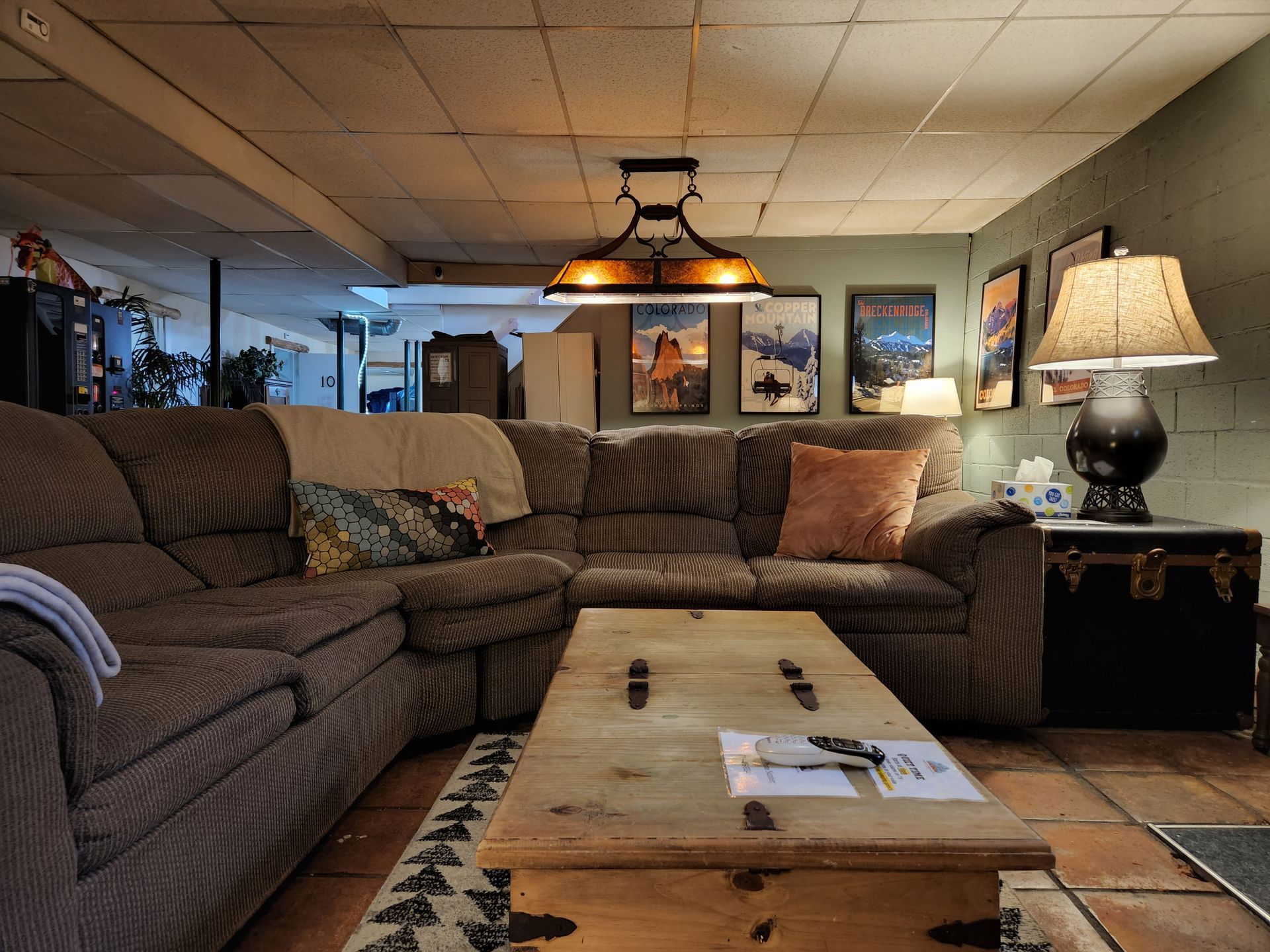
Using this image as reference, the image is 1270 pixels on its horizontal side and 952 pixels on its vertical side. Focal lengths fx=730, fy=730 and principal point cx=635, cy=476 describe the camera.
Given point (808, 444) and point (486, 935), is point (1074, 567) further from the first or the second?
point (486, 935)

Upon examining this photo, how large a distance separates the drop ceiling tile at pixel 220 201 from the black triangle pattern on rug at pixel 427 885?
368 cm

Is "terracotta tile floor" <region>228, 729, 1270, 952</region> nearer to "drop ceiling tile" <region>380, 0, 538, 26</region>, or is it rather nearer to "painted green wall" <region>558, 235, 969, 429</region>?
"drop ceiling tile" <region>380, 0, 538, 26</region>

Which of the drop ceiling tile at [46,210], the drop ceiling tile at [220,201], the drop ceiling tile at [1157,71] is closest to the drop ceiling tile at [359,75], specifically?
the drop ceiling tile at [220,201]

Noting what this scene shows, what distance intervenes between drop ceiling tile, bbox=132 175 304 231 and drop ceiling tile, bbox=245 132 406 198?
28cm

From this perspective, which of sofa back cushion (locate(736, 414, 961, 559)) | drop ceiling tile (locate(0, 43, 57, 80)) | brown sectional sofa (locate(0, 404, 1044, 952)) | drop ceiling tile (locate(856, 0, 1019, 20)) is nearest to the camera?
brown sectional sofa (locate(0, 404, 1044, 952))

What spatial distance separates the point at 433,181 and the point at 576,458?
2.29 meters

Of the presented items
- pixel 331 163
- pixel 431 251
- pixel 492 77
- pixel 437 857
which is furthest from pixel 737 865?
A: pixel 431 251

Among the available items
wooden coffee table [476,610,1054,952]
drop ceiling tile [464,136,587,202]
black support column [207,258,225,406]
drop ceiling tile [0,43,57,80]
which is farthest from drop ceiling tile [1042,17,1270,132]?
black support column [207,258,225,406]

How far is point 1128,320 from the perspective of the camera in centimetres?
225

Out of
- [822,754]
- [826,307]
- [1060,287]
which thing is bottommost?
[822,754]

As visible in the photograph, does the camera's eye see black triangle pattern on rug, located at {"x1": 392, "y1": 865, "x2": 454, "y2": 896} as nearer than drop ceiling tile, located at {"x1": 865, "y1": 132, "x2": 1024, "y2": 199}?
Yes

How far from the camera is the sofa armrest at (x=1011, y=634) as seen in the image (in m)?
2.12

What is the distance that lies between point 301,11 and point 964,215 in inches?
158

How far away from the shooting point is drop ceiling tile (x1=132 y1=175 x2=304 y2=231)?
12.7ft
